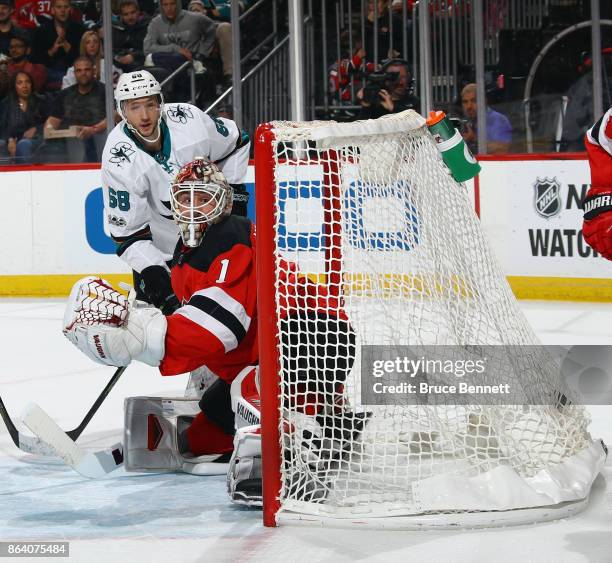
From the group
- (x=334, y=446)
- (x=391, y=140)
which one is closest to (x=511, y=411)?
(x=334, y=446)

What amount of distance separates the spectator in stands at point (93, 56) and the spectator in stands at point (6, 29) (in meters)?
0.51

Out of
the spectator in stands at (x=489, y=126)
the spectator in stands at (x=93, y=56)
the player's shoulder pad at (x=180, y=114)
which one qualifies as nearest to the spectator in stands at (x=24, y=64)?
the spectator in stands at (x=93, y=56)

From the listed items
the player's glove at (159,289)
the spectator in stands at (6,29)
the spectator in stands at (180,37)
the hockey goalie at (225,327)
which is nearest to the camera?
the hockey goalie at (225,327)

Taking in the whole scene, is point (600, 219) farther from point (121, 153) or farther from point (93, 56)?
point (93, 56)

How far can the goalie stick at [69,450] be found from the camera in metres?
2.64

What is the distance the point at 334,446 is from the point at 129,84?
142cm

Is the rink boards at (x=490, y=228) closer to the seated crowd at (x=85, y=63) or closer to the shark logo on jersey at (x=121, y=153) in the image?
the seated crowd at (x=85, y=63)

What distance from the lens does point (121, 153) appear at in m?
3.66

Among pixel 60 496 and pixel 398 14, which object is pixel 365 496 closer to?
pixel 60 496

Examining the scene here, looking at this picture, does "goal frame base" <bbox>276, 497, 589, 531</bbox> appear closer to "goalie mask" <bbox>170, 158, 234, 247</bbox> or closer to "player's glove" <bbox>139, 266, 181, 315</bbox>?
"goalie mask" <bbox>170, 158, 234, 247</bbox>

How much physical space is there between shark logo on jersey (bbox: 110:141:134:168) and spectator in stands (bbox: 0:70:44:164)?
351cm

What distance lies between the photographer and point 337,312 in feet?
8.71

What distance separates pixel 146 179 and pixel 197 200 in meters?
1.02

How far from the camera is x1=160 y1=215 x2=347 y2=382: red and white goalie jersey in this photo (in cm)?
257
